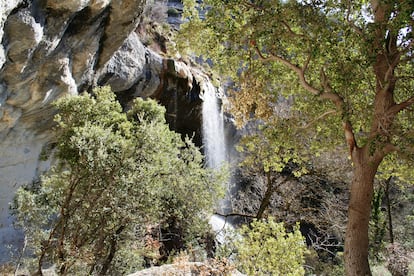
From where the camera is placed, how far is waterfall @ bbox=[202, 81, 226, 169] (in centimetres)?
1752

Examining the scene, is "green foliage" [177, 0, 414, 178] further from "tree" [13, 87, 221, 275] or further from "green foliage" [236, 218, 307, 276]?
"tree" [13, 87, 221, 275]

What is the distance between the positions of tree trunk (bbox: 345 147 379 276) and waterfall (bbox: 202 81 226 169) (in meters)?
12.2

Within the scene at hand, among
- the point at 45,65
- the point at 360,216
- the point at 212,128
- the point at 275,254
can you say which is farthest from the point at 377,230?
the point at 45,65

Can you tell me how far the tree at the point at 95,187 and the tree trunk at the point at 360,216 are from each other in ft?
12.6

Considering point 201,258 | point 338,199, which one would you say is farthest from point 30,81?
point 338,199

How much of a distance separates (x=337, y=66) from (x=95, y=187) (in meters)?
5.08

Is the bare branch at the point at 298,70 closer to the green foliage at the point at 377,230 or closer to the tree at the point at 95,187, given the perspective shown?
the tree at the point at 95,187

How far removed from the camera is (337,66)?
17.8 feet

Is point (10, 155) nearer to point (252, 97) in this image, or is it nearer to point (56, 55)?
point (56, 55)

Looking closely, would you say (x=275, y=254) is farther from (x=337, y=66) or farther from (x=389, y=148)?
(x=337, y=66)

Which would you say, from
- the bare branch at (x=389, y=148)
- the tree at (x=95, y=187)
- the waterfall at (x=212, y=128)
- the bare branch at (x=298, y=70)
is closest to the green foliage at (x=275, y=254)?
the bare branch at (x=389, y=148)

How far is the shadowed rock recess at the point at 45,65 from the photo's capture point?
7.34 m

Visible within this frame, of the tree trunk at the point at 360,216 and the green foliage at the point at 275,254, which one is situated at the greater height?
the tree trunk at the point at 360,216

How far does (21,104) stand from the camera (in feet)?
30.2
